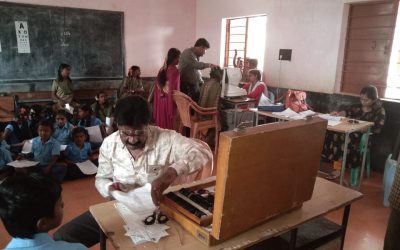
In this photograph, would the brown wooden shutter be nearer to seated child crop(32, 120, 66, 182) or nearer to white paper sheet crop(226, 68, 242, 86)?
white paper sheet crop(226, 68, 242, 86)

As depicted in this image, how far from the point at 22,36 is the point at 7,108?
1214 mm

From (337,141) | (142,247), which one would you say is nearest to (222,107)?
(337,141)

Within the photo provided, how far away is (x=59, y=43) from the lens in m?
5.31

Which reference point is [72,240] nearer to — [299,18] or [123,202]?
[123,202]

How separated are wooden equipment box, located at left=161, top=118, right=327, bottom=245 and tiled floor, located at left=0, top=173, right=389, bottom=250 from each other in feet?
4.60

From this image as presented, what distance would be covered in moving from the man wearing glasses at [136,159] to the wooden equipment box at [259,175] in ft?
1.09

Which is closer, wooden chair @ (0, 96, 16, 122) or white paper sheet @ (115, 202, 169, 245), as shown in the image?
white paper sheet @ (115, 202, 169, 245)

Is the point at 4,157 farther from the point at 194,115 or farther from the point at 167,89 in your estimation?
the point at 194,115

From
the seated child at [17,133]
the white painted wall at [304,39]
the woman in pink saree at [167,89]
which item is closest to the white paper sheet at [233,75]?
the woman in pink saree at [167,89]

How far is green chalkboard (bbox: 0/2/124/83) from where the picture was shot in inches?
194

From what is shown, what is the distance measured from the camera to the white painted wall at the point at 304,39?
4113mm

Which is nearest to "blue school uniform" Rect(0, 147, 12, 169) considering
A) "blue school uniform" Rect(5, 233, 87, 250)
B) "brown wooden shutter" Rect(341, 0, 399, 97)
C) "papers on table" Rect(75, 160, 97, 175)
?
"papers on table" Rect(75, 160, 97, 175)

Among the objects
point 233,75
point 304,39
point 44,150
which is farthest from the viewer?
point 304,39

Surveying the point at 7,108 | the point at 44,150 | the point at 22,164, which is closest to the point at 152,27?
the point at 7,108
